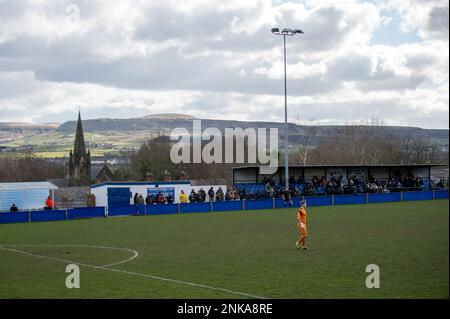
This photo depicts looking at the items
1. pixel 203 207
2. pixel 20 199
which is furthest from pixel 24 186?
pixel 203 207

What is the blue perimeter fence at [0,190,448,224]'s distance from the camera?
40206mm

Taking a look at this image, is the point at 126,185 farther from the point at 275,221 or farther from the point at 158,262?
the point at 158,262

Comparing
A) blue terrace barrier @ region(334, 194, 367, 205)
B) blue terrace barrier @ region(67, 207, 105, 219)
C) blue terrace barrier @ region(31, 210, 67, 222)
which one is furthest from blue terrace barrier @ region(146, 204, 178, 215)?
blue terrace barrier @ region(334, 194, 367, 205)

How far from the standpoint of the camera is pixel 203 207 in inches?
1795

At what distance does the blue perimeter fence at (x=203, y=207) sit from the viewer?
1583 inches

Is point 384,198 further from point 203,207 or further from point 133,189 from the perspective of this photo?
point 133,189

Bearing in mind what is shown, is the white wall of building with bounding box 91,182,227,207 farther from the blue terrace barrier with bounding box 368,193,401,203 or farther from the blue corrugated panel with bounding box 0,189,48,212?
the blue terrace barrier with bounding box 368,193,401,203

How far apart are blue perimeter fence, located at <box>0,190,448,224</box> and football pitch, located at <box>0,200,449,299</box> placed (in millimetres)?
9102

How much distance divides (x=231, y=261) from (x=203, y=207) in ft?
90.7

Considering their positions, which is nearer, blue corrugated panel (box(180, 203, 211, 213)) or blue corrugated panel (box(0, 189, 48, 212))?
blue corrugated panel (box(180, 203, 211, 213))
